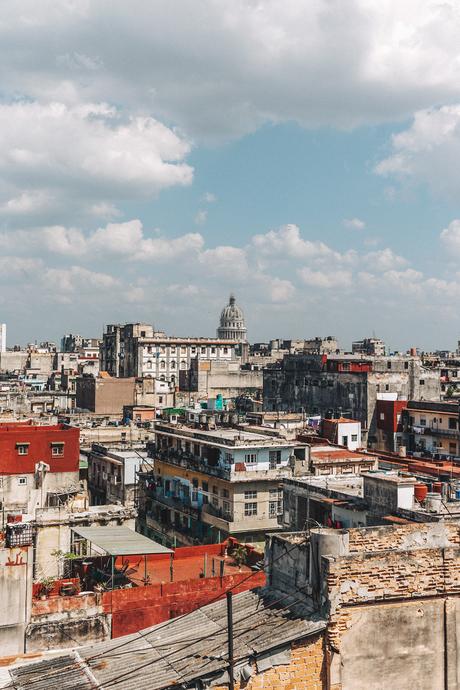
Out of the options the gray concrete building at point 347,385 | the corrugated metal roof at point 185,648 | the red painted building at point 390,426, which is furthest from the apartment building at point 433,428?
the corrugated metal roof at point 185,648

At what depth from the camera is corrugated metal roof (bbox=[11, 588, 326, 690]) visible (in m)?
15.4

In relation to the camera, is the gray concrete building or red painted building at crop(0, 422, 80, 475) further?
the gray concrete building

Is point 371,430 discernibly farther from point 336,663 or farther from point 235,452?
point 336,663

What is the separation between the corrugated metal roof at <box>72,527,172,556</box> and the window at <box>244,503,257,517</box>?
13.8 metres

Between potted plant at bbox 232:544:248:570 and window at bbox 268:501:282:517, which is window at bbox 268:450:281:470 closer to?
window at bbox 268:501:282:517

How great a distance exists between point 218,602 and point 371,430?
55.1m

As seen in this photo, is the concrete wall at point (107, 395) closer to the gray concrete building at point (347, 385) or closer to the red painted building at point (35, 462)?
the gray concrete building at point (347, 385)

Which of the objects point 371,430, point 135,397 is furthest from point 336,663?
point 135,397

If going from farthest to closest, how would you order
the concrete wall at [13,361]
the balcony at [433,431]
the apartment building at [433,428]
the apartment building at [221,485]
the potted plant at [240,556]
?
the concrete wall at [13,361] < the apartment building at [433,428] < the balcony at [433,431] < the apartment building at [221,485] < the potted plant at [240,556]

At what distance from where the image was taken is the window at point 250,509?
43.3 m

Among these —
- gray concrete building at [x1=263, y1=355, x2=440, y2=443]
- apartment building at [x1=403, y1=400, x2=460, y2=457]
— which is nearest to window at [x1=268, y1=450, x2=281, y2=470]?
apartment building at [x1=403, y1=400, x2=460, y2=457]

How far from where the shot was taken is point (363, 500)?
30.2 m

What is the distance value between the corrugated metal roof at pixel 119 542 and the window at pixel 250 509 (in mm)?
13774

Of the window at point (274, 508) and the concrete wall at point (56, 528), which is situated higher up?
the concrete wall at point (56, 528)
